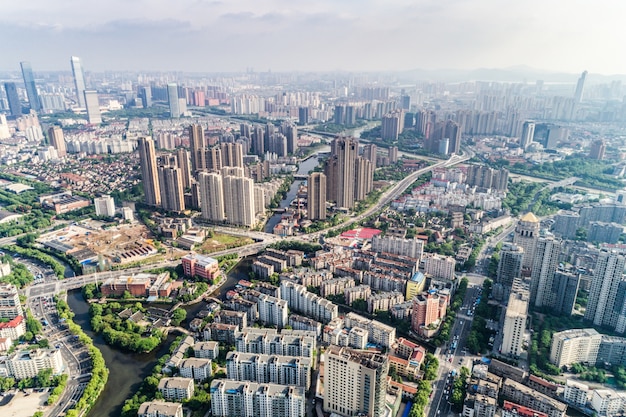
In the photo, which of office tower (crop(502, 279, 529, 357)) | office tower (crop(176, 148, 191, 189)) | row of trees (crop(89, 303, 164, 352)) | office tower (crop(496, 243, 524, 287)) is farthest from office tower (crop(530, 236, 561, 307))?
office tower (crop(176, 148, 191, 189))

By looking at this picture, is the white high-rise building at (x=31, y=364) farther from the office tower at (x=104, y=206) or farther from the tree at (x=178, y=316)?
the office tower at (x=104, y=206)

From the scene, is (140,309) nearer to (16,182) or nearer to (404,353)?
(404,353)

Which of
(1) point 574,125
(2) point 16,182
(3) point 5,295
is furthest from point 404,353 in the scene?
(1) point 574,125

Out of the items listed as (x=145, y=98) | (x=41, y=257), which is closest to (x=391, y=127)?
(x=41, y=257)

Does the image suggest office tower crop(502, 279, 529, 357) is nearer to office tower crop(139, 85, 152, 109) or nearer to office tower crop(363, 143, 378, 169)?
office tower crop(363, 143, 378, 169)

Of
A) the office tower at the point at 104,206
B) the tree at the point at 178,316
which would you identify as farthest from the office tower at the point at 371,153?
the tree at the point at 178,316

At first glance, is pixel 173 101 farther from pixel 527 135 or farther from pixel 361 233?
pixel 361 233

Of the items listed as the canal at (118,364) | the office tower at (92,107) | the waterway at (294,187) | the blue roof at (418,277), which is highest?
the office tower at (92,107)
